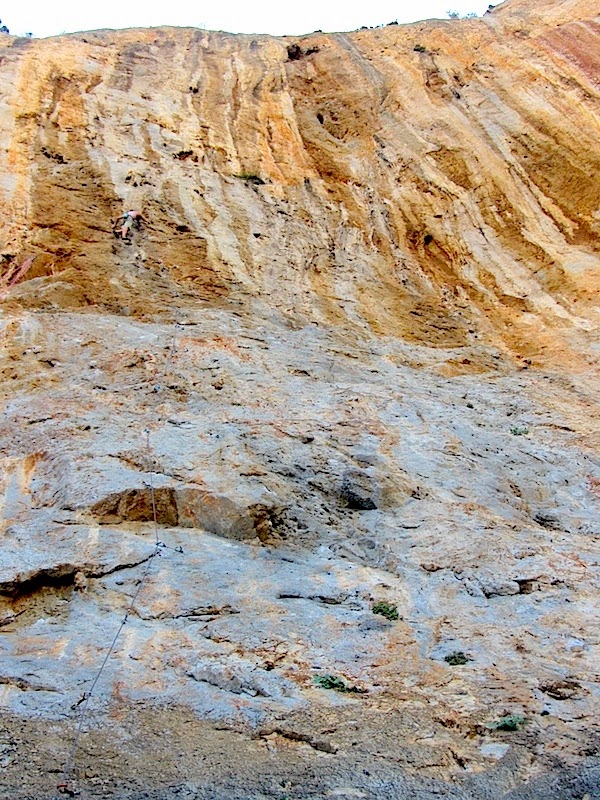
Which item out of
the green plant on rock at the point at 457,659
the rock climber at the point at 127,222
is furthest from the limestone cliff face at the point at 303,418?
the rock climber at the point at 127,222

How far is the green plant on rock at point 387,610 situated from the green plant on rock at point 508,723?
4.42ft

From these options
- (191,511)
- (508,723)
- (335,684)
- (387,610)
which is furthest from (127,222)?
(508,723)

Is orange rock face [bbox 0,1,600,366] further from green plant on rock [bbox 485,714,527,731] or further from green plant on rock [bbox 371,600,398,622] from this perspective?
green plant on rock [bbox 485,714,527,731]

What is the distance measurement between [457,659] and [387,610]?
732 millimetres

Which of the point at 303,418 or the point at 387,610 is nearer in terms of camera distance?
the point at 387,610

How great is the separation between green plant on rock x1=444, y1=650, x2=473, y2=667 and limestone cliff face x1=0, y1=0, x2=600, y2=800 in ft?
0.05

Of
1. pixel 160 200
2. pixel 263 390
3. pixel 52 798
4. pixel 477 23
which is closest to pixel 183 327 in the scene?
pixel 263 390

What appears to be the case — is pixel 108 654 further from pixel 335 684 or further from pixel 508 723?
pixel 508 723

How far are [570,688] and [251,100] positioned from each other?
15.0 m

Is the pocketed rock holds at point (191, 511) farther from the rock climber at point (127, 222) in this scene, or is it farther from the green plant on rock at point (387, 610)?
the rock climber at point (127, 222)

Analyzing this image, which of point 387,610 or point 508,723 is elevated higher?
point 508,723

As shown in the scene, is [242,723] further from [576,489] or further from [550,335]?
[550,335]

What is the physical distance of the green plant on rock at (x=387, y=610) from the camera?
19.2ft

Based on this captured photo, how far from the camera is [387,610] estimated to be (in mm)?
5906
